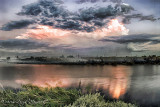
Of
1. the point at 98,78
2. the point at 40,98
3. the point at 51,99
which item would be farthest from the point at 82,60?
the point at 51,99

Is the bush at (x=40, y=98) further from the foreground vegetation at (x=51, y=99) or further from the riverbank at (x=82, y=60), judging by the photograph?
the riverbank at (x=82, y=60)

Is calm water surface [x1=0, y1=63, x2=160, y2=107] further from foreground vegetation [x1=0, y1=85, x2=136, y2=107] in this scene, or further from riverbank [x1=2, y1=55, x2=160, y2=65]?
foreground vegetation [x1=0, y1=85, x2=136, y2=107]

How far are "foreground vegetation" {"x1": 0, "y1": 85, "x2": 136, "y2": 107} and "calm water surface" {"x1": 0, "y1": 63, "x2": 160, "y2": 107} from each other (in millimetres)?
2113

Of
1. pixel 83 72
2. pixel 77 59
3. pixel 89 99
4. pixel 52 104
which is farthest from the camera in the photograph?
pixel 83 72

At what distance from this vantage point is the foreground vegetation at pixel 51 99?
2434 mm

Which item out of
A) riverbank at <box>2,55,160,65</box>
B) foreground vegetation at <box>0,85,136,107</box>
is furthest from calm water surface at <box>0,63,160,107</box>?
foreground vegetation at <box>0,85,136,107</box>

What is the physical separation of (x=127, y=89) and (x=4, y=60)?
382 centimetres

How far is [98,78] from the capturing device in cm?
633

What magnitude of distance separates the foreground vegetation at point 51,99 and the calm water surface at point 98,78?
6.93 feet

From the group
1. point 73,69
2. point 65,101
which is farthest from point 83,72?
point 65,101

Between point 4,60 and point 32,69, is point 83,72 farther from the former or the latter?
point 4,60

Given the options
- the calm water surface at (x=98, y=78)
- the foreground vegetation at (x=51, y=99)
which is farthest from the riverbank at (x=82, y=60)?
the foreground vegetation at (x=51, y=99)

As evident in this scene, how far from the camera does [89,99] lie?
2.39 m

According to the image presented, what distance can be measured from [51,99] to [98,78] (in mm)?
3960
